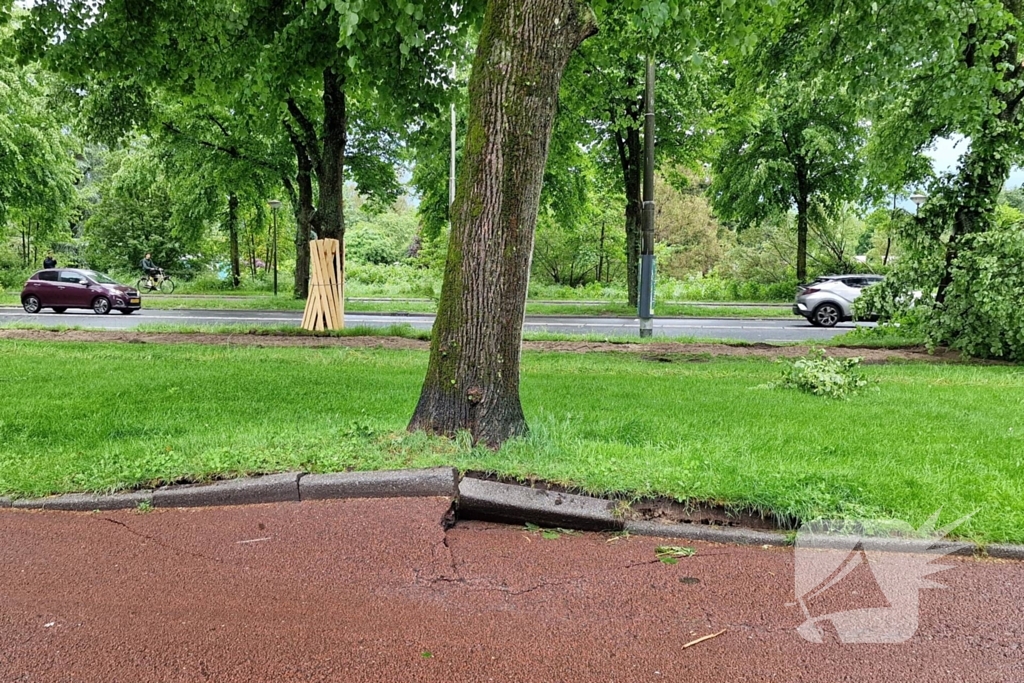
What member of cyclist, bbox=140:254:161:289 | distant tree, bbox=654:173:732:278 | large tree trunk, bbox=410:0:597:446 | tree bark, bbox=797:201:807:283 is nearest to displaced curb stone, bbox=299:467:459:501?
large tree trunk, bbox=410:0:597:446

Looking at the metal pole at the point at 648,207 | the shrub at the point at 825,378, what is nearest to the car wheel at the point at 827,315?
the metal pole at the point at 648,207

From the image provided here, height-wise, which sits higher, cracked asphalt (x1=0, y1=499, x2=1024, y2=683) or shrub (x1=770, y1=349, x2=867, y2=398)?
shrub (x1=770, y1=349, x2=867, y2=398)

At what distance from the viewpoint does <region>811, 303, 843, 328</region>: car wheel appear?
19.4 m

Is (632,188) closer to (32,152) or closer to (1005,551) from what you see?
(1005,551)

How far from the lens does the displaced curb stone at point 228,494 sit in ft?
12.8

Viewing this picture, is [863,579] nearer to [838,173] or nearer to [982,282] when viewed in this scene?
[982,282]

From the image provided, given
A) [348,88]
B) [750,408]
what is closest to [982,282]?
[750,408]

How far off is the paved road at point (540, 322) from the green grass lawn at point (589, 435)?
8.02m

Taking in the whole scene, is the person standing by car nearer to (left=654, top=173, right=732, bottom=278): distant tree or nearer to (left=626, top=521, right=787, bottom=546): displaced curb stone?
(left=654, top=173, right=732, bottom=278): distant tree

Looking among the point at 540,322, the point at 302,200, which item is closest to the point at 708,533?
the point at 540,322

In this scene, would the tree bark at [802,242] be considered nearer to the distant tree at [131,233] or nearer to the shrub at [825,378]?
the shrub at [825,378]

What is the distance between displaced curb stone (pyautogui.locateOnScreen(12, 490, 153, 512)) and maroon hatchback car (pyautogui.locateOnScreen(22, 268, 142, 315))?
19.5m

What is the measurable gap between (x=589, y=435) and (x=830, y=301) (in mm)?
16893

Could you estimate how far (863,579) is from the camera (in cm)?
309
